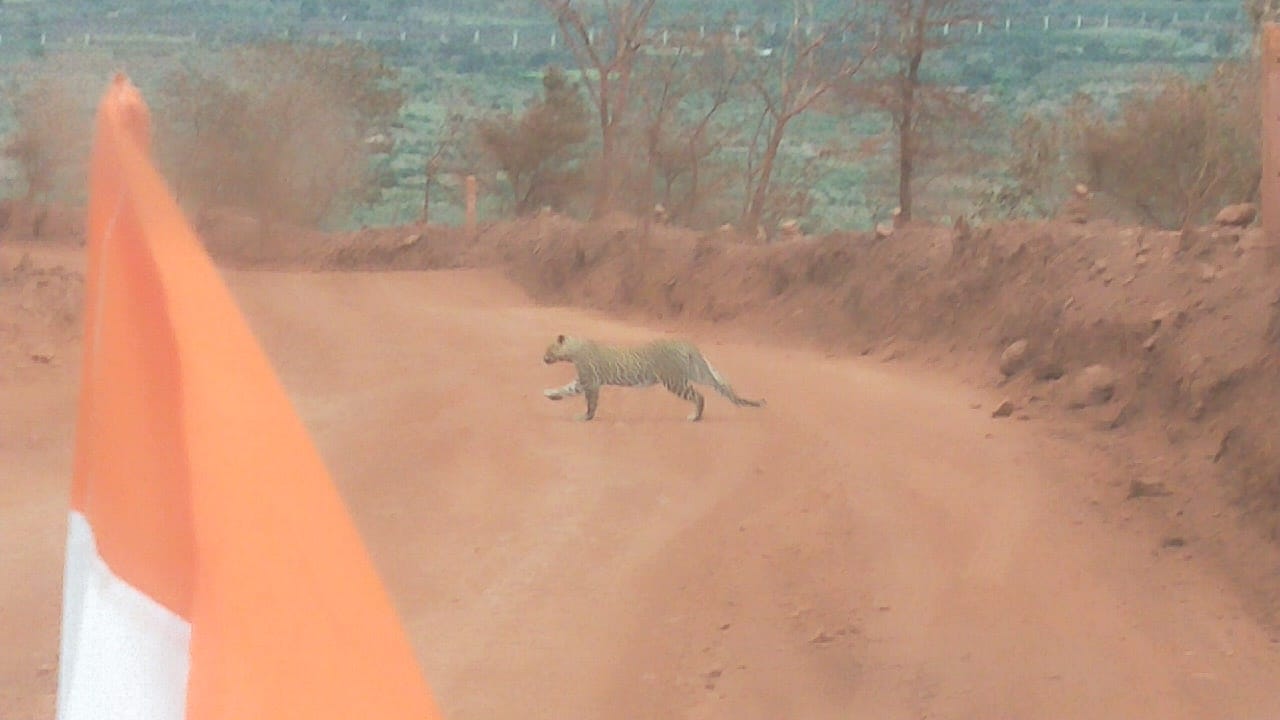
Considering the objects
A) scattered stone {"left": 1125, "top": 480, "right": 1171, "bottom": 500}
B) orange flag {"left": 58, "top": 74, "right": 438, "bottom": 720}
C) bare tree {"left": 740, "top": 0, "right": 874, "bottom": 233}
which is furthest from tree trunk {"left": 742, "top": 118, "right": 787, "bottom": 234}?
orange flag {"left": 58, "top": 74, "right": 438, "bottom": 720}

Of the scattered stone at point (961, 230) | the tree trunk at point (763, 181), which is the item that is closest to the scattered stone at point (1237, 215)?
the scattered stone at point (961, 230)

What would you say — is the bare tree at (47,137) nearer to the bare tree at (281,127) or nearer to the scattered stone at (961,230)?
the bare tree at (281,127)

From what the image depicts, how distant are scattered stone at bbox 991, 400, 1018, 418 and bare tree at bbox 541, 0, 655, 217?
1.86 feet

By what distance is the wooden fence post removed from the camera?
4.61ft

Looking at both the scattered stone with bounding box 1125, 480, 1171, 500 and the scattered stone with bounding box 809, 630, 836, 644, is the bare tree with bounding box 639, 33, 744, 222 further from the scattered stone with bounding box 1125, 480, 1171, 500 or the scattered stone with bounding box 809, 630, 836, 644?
the scattered stone with bounding box 809, 630, 836, 644

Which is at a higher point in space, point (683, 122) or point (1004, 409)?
point (683, 122)

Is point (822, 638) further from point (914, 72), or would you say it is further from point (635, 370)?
point (914, 72)

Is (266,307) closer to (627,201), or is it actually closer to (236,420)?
(627,201)

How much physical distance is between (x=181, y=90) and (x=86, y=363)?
0.55 metres

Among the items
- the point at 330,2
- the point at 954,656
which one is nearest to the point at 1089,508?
the point at 954,656

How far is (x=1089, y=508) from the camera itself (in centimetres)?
115

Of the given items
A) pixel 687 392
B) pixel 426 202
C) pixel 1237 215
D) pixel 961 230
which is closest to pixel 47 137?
pixel 426 202

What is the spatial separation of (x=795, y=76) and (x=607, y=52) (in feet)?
0.81

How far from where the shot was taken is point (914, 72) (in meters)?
1.75
